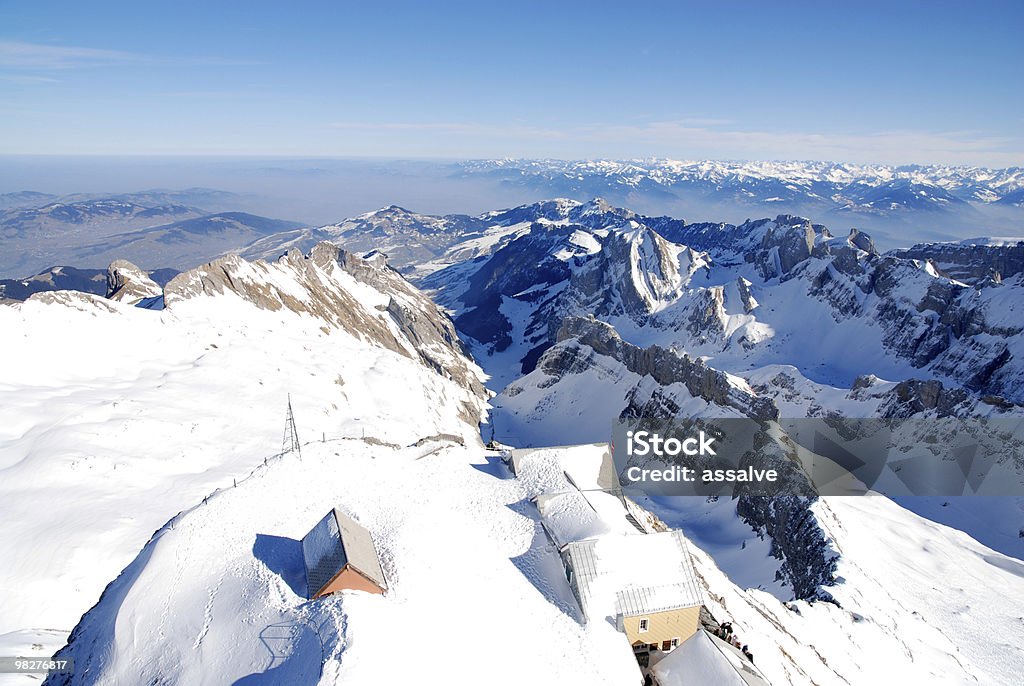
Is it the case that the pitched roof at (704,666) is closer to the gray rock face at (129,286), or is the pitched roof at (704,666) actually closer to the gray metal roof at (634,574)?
the gray metal roof at (634,574)

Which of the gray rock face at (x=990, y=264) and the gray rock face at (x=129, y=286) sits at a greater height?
the gray rock face at (x=129, y=286)

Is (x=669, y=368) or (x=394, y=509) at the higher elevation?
(x=394, y=509)

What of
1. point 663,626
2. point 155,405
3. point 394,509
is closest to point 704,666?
point 663,626

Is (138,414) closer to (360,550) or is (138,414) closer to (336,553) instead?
(360,550)

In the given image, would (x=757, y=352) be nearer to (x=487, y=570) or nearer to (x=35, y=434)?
(x=487, y=570)

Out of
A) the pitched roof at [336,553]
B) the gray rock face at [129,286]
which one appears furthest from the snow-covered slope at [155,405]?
the pitched roof at [336,553]

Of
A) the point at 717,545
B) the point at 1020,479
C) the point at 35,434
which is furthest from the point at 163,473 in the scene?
the point at 1020,479

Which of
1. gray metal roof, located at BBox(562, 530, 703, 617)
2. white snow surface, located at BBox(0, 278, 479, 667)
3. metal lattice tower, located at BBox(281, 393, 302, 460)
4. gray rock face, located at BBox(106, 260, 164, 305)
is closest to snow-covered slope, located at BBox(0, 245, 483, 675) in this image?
white snow surface, located at BBox(0, 278, 479, 667)
